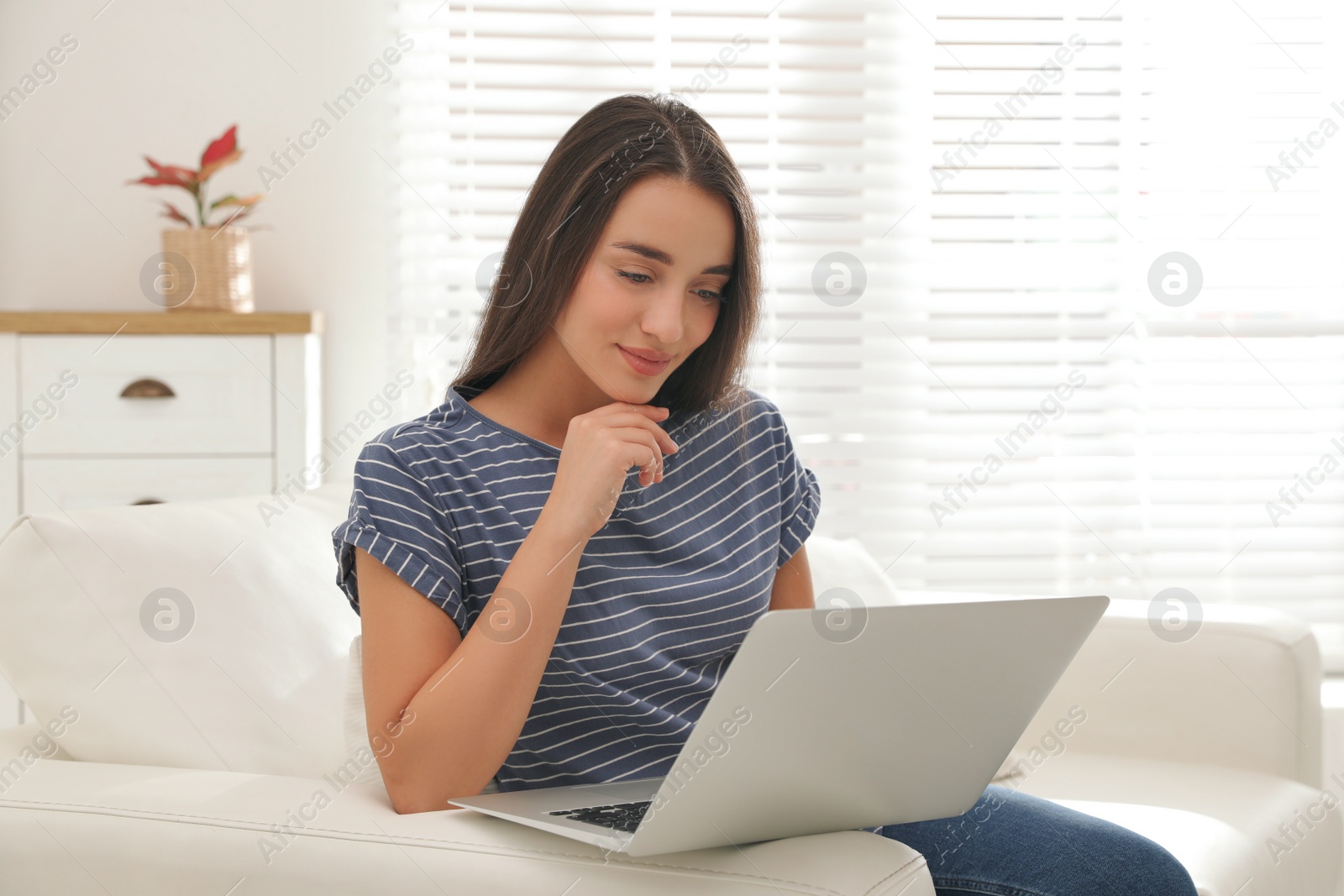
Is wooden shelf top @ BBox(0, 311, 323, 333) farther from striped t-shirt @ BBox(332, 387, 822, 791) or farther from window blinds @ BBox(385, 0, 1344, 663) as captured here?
striped t-shirt @ BBox(332, 387, 822, 791)

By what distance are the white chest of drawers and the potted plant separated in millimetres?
114

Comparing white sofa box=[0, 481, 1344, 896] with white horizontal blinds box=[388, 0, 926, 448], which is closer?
white sofa box=[0, 481, 1344, 896]

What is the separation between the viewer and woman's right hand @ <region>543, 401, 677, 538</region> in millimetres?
961

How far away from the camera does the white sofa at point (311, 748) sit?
32.8 inches

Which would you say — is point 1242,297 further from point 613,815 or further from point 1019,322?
point 613,815

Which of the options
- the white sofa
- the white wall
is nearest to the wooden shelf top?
the white wall

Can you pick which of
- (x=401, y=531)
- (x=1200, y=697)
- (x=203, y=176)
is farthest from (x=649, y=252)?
(x=203, y=176)

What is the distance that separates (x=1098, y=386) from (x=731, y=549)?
178cm

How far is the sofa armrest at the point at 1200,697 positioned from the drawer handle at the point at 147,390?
65.1 inches

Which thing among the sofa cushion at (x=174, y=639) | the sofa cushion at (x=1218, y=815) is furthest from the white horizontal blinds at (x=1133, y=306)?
the sofa cushion at (x=174, y=639)

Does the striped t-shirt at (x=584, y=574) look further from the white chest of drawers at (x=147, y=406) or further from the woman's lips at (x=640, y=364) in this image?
the white chest of drawers at (x=147, y=406)

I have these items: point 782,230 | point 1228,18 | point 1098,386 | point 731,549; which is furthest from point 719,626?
point 1228,18

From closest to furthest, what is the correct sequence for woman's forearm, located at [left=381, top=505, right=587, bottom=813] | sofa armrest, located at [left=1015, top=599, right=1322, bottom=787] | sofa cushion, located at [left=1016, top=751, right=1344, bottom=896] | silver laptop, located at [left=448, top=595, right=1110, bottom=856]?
silver laptop, located at [left=448, top=595, right=1110, bottom=856], woman's forearm, located at [left=381, top=505, right=587, bottom=813], sofa cushion, located at [left=1016, top=751, right=1344, bottom=896], sofa armrest, located at [left=1015, top=599, right=1322, bottom=787]

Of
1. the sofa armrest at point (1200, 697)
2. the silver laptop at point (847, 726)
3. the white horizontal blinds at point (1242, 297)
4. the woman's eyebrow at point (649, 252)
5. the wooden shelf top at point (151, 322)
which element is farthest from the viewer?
the white horizontal blinds at point (1242, 297)
